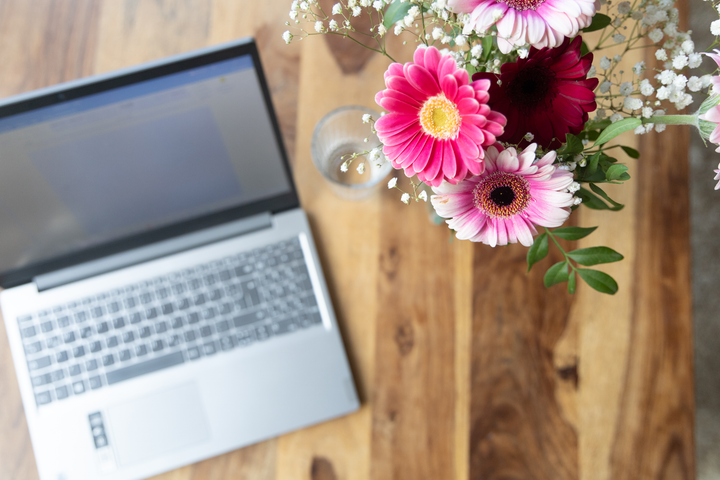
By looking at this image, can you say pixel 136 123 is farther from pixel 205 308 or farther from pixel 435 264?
pixel 435 264

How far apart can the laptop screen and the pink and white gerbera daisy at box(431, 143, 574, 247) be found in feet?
0.99

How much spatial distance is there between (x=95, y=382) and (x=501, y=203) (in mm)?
637

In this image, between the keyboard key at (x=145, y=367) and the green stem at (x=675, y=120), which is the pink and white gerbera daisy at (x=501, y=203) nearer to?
the green stem at (x=675, y=120)

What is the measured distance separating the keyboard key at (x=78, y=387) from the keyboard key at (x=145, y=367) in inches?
1.5

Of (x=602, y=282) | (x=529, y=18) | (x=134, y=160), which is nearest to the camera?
(x=529, y=18)

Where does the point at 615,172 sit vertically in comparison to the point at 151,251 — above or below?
below

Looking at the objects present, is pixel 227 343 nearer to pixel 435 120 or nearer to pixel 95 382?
pixel 95 382

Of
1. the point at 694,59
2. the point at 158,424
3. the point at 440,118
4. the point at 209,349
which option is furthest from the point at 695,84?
the point at 158,424

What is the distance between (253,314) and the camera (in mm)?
689

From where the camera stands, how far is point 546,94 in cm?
38

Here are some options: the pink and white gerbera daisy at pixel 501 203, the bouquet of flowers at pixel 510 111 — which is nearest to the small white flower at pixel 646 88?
the bouquet of flowers at pixel 510 111

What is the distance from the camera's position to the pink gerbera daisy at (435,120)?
0.32m

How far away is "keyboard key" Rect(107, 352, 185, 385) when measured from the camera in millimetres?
677

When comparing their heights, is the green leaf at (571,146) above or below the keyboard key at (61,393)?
above
